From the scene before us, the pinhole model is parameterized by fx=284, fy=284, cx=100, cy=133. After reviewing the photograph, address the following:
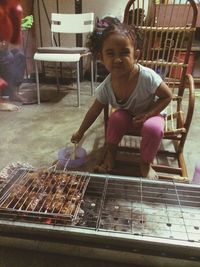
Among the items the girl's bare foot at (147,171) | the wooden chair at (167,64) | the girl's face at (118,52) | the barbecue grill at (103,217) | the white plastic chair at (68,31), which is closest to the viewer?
the barbecue grill at (103,217)

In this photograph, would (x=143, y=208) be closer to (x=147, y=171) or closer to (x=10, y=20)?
(x=147, y=171)

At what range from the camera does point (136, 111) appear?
1.46 m

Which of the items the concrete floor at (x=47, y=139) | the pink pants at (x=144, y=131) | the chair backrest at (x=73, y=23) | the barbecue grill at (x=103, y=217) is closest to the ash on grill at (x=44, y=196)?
the barbecue grill at (x=103, y=217)

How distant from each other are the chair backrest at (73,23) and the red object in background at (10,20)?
2166 millimetres

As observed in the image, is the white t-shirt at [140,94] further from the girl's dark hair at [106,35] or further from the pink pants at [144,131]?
the girl's dark hair at [106,35]

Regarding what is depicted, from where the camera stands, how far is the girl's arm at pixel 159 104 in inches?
53.5

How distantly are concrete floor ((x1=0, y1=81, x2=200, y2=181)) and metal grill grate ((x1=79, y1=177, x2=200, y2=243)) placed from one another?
40 centimetres

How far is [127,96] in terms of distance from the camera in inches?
56.8

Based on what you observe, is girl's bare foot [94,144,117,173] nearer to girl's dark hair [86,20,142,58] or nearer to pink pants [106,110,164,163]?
pink pants [106,110,164,163]

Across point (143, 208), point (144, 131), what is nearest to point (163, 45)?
point (144, 131)

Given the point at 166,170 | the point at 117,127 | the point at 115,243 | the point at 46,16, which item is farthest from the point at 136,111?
the point at 46,16

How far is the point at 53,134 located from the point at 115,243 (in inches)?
48.6

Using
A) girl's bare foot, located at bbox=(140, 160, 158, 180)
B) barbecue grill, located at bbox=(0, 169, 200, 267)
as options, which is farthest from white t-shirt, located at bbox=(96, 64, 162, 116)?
barbecue grill, located at bbox=(0, 169, 200, 267)

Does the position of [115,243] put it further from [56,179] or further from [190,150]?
[190,150]
